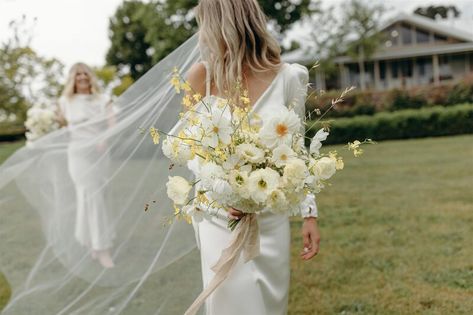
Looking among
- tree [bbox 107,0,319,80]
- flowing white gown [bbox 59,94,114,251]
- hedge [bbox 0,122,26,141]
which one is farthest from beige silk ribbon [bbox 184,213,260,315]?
tree [bbox 107,0,319,80]

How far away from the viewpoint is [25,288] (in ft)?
17.5

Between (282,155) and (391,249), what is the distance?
4.78m

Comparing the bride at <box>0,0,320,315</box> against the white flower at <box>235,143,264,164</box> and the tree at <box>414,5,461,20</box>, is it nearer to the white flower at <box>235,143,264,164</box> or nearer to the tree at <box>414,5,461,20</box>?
the white flower at <box>235,143,264,164</box>

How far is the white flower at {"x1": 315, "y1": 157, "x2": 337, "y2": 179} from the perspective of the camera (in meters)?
2.66

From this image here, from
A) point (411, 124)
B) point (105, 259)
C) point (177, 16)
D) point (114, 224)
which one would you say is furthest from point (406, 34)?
point (105, 259)

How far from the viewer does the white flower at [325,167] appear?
2662 mm

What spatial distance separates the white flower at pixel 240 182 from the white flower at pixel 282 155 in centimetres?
13

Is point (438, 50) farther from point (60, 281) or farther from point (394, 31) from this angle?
point (60, 281)

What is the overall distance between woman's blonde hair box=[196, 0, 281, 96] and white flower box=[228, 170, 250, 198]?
609 millimetres

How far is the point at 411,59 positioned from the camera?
47.0m

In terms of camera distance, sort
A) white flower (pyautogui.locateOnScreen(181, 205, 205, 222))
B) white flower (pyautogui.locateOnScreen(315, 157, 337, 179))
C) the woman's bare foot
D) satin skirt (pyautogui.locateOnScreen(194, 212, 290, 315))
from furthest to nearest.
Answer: the woman's bare foot, satin skirt (pyautogui.locateOnScreen(194, 212, 290, 315)), white flower (pyautogui.locateOnScreen(181, 205, 205, 222)), white flower (pyautogui.locateOnScreen(315, 157, 337, 179))

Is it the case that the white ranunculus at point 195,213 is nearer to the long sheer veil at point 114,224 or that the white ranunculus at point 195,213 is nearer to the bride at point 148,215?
the bride at point 148,215

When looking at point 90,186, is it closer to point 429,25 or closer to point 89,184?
point 89,184

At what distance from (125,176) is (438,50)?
43233mm
